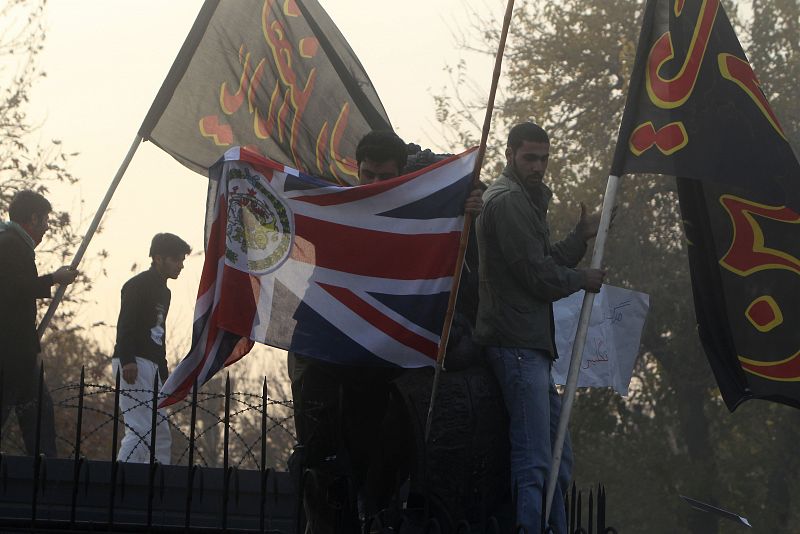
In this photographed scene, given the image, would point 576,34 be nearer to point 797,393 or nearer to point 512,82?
point 512,82

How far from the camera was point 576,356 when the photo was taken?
6039 mm

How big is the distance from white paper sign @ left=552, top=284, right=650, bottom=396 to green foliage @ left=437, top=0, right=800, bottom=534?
→ 1891 cm

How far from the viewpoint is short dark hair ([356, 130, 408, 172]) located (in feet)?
20.5

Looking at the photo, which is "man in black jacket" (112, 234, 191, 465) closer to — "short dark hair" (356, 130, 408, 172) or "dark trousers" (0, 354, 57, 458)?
"dark trousers" (0, 354, 57, 458)

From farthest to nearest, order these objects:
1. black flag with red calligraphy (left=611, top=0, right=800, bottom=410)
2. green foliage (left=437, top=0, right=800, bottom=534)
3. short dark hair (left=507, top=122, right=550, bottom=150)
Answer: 1. green foliage (left=437, top=0, right=800, bottom=534)
2. black flag with red calligraphy (left=611, top=0, right=800, bottom=410)
3. short dark hair (left=507, top=122, right=550, bottom=150)

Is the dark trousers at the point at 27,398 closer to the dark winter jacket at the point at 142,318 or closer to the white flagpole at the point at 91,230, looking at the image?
the white flagpole at the point at 91,230

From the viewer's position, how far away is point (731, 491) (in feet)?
103

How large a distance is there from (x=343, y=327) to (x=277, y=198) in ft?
2.14

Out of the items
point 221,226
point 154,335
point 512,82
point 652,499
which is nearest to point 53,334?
point 512,82

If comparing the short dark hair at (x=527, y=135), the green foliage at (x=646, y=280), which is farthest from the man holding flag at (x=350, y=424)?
the green foliage at (x=646, y=280)

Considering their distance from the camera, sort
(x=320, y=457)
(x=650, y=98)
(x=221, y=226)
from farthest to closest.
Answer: (x=650, y=98), (x=221, y=226), (x=320, y=457)

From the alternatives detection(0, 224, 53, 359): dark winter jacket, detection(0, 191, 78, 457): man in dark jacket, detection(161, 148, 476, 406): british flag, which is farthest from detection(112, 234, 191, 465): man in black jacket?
detection(161, 148, 476, 406): british flag

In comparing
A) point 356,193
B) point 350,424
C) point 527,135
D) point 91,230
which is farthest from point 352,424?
point 91,230

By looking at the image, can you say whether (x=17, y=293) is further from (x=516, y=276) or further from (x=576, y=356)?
(x=576, y=356)
